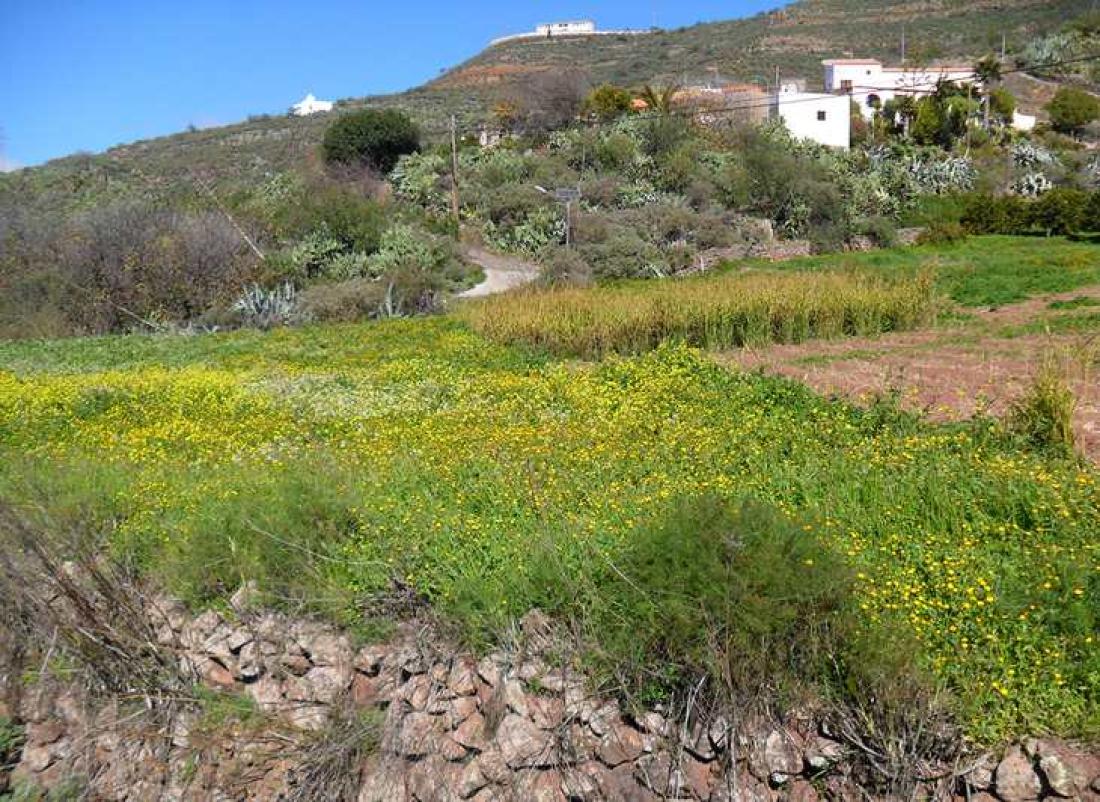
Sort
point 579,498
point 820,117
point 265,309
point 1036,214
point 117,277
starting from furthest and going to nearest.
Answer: point 820,117
point 1036,214
point 117,277
point 265,309
point 579,498

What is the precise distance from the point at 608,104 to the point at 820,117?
8.85 m

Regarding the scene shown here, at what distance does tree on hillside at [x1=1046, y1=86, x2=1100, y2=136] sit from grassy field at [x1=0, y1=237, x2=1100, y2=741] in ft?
140

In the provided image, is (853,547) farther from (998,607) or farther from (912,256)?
(912,256)

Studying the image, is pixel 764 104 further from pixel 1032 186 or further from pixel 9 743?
pixel 9 743

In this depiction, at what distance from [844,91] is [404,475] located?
140 ft

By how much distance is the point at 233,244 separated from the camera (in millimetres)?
24312

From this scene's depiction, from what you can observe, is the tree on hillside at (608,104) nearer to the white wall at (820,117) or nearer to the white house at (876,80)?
the white wall at (820,117)

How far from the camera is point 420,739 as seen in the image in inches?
206

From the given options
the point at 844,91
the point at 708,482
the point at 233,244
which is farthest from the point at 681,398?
the point at 844,91

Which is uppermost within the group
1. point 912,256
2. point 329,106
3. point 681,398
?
point 329,106

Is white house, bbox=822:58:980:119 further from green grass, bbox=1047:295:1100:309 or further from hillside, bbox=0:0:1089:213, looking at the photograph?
green grass, bbox=1047:295:1100:309

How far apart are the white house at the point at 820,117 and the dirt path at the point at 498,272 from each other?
17471mm

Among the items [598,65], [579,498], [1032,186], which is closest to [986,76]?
[1032,186]

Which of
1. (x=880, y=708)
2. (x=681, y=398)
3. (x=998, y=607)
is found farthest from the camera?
(x=681, y=398)
